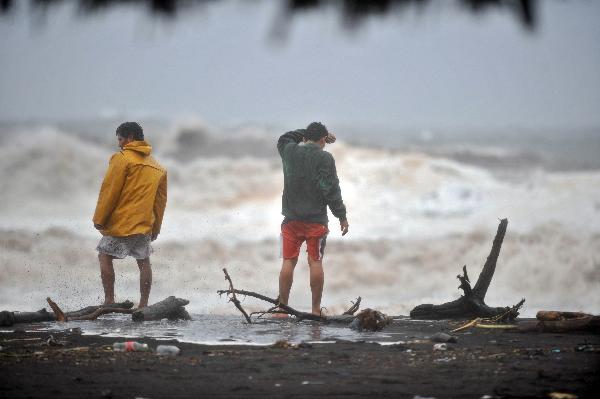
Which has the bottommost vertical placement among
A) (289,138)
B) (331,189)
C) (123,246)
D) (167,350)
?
(167,350)

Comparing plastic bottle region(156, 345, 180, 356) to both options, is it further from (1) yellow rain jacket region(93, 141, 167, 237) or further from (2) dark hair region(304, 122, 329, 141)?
(2) dark hair region(304, 122, 329, 141)

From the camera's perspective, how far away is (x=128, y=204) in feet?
37.9

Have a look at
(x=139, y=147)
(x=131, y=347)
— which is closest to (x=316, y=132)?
(x=139, y=147)

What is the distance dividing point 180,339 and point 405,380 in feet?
9.90

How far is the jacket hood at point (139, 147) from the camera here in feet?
37.8

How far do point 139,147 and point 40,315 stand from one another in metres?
2.08

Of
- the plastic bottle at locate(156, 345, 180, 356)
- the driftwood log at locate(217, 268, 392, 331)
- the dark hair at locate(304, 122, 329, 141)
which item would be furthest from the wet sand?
the dark hair at locate(304, 122, 329, 141)

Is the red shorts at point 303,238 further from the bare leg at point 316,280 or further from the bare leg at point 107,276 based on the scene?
the bare leg at point 107,276

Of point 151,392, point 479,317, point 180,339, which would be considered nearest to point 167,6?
point 151,392

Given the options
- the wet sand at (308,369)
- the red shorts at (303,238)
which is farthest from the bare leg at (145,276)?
the wet sand at (308,369)

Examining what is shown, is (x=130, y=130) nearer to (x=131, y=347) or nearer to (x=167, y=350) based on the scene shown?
(x=131, y=347)

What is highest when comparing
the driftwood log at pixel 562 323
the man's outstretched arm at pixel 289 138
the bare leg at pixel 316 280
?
the man's outstretched arm at pixel 289 138

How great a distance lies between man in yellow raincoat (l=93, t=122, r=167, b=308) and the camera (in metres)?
11.5

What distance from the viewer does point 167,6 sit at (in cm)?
429
